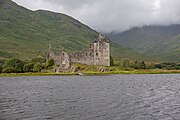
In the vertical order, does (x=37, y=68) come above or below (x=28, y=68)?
below

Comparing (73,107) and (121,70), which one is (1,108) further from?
(121,70)

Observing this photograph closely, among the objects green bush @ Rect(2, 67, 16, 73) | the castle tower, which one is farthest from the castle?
green bush @ Rect(2, 67, 16, 73)

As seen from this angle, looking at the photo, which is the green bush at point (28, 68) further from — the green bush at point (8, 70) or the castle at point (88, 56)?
the castle at point (88, 56)

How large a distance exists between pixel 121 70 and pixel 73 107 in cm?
9362

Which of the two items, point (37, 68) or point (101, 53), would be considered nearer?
point (37, 68)

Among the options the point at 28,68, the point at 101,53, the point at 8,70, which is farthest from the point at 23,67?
the point at 101,53

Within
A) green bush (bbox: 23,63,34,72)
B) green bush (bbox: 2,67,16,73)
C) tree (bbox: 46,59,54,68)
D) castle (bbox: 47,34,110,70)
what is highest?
castle (bbox: 47,34,110,70)

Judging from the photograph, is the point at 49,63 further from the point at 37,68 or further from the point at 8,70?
the point at 8,70

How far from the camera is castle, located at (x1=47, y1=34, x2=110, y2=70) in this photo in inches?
5236

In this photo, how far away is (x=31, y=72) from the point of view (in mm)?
131750

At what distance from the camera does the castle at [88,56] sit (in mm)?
133000

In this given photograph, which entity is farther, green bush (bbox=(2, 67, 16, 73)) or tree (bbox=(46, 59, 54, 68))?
green bush (bbox=(2, 67, 16, 73))

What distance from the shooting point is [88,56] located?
135m

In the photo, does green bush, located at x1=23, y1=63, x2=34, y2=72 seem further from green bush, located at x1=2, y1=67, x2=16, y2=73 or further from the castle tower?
the castle tower
